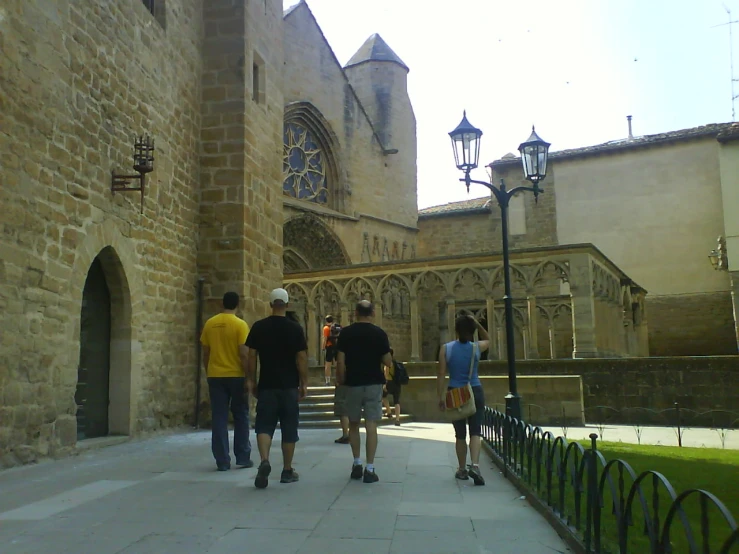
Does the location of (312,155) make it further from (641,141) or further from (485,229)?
(641,141)

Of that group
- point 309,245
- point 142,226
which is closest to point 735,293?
point 309,245

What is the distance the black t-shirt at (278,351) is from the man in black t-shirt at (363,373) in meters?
0.40

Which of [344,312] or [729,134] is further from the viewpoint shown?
[729,134]

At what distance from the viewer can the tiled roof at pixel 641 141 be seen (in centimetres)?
2609

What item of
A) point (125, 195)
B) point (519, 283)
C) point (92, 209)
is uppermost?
point (125, 195)

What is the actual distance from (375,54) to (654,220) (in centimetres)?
1239

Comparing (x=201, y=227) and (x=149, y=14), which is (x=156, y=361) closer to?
(x=201, y=227)

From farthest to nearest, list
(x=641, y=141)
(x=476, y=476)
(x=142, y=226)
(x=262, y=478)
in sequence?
(x=641, y=141) → (x=142, y=226) → (x=476, y=476) → (x=262, y=478)

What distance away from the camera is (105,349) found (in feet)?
29.5

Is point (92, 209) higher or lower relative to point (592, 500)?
higher

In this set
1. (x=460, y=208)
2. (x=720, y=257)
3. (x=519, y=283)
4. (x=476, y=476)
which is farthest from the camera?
(x=460, y=208)

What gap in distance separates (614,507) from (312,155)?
21424 millimetres

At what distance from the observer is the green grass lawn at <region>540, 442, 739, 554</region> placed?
411cm

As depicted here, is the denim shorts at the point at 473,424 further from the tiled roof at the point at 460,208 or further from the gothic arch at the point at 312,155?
the tiled roof at the point at 460,208
